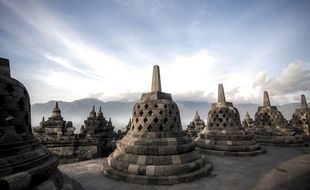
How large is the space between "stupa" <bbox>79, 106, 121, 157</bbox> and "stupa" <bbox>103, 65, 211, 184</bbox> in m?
9.32

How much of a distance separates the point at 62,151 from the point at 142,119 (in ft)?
33.7

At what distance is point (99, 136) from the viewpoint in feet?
68.6

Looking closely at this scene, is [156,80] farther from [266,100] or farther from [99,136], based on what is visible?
[266,100]

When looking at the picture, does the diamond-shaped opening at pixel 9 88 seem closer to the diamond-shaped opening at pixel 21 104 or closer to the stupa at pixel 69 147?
the diamond-shaped opening at pixel 21 104

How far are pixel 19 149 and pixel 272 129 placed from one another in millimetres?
18709

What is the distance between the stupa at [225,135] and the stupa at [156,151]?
415 centimetres

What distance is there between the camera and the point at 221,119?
13.1 meters

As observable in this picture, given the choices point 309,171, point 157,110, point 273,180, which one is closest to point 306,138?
point 309,171

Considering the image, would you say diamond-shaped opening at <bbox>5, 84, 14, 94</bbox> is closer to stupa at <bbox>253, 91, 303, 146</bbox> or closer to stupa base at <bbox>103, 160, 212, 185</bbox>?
stupa base at <bbox>103, 160, 212, 185</bbox>

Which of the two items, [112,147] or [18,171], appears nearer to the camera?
[18,171]

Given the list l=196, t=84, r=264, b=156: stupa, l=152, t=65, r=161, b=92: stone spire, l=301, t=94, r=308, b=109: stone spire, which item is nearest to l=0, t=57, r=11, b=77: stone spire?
l=152, t=65, r=161, b=92: stone spire

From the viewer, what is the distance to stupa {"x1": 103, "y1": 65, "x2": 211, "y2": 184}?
21.8 feet

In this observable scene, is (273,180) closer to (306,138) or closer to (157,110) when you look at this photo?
(157,110)

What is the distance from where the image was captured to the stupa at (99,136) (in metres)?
17.0
